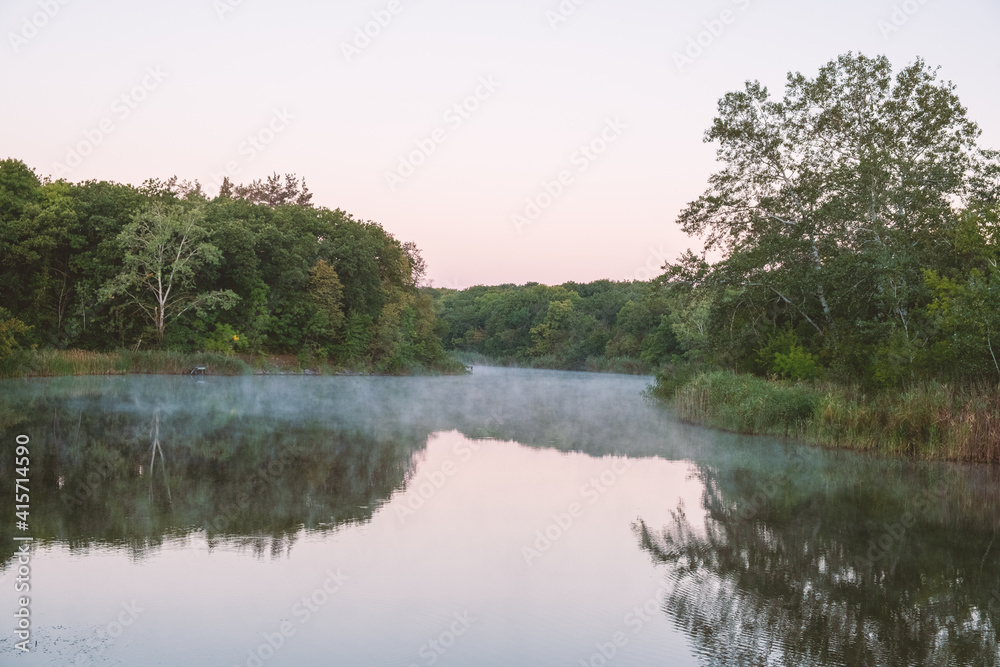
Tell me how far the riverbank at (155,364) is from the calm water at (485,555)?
19126 mm

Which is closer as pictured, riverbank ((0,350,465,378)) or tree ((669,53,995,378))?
tree ((669,53,995,378))

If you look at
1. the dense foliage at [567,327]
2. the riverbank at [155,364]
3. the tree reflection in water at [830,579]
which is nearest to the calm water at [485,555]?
the tree reflection in water at [830,579]

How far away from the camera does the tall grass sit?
1288 inches

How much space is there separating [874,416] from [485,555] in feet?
40.9

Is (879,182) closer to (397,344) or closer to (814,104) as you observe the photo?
(814,104)

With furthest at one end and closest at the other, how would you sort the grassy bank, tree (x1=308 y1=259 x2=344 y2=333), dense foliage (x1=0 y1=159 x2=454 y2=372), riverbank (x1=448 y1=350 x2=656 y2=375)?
riverbank (x1=448 y1=350 x2=656 y2=375) < tree (x1=308 y1=259 x2=344 y2=333) < dense foliage (x1=0 y1=159 x2=454 y2=372) < the grassy bank

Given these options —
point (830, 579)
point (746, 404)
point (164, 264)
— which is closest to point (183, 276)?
point (164, 264)

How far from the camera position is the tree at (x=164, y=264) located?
4378 centimetres

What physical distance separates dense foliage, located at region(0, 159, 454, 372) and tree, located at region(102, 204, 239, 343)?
0.30 feet

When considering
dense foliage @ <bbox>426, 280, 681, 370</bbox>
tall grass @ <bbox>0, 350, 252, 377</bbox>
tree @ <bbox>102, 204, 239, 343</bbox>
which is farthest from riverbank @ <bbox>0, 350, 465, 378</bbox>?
dense foliage @ <bbox>426, 280, 681, 370</bbox>

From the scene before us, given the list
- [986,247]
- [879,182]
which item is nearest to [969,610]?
[986,247]

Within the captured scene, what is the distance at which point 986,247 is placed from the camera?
63.3 feet

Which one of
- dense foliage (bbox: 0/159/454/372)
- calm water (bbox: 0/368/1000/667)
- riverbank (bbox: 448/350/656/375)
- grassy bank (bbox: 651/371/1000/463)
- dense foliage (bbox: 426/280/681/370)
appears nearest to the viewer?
calm water (bbox: 0/368/1000/667)

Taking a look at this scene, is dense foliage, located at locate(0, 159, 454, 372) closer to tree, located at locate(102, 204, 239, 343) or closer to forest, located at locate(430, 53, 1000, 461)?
tree, located at locate(102, 204, 239, 343)
